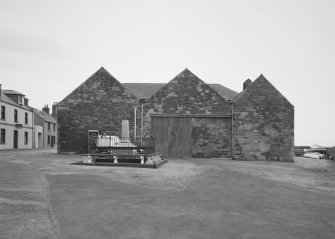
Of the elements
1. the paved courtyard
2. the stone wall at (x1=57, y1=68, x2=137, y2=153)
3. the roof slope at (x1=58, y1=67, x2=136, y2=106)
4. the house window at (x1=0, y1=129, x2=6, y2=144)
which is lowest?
the paved courtyard

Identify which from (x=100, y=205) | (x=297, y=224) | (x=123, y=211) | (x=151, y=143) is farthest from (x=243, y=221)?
(x=151, y=143)

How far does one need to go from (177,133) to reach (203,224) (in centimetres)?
1652

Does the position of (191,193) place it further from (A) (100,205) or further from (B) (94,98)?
(B) (94,98)

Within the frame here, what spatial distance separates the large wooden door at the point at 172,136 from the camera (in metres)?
21.2

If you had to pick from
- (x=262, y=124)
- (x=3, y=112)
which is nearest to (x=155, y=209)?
(x=262, y=124)

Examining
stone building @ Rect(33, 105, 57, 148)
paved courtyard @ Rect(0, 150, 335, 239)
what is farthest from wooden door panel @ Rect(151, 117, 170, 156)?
stone building @ Rect(33, 105, 57, 148)

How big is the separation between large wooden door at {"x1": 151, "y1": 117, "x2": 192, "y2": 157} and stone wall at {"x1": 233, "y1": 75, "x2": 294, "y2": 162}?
3443mm

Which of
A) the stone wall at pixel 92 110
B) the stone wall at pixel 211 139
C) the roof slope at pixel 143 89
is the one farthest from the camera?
the roof slope at pixel 143 89

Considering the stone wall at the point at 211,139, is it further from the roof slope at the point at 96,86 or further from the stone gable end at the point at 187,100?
the roof slope at the point at 96,86

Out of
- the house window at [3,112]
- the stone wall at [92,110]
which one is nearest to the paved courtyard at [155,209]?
the stone wall at [92,110]

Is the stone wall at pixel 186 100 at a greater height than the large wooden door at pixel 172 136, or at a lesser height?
greater

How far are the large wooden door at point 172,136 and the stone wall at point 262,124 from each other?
3.44 metres

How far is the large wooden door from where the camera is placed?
2123 cm

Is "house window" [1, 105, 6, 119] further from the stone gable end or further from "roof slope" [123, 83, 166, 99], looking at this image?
the stone gable end
